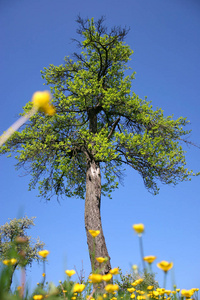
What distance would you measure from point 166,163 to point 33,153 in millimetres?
4527

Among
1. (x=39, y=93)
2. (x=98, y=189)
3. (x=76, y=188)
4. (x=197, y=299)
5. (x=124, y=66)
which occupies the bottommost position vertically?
(x=197, y=299)

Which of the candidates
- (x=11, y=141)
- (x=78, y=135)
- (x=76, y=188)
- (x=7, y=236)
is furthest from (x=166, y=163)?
(x=7, y=236)

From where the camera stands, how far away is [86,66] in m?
11.0

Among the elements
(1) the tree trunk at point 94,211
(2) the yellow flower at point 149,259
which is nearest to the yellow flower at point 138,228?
(2) the yellow flower at point 149,259

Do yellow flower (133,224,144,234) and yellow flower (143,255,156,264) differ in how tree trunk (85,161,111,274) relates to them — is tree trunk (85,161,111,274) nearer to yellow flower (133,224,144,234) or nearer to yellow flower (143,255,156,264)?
yellow flower (143,255,156,264)

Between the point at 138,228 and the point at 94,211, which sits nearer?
the point at 138,228

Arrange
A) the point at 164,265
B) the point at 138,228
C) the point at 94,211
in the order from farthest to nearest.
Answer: the point at 94,211 → the point at 164,265 → the point at 138,228

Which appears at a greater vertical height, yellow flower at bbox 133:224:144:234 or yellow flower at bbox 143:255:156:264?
yellow flower at bbox 133:224:144:234

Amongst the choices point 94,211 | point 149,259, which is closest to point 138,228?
point 149,259

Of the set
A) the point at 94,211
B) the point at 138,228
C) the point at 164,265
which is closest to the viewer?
the point at 138,228

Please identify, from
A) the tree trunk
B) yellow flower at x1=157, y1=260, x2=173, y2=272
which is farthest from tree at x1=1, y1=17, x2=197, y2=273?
yellow flower at x1=157, y1=260, x2=173, y2=272

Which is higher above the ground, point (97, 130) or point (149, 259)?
point (97, 130)

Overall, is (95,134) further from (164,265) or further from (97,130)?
(164,265)

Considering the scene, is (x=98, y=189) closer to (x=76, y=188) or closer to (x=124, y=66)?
(x=76, y=188)
